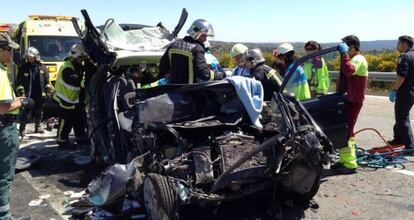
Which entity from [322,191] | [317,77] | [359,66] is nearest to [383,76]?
[359,66]

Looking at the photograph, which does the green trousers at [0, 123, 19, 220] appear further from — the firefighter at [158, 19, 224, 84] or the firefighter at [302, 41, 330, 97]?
the firefighter at [302, 41, 330, 97]

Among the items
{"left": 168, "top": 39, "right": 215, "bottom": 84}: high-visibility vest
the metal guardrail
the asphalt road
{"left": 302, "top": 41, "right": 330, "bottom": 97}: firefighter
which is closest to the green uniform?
the asphalt road

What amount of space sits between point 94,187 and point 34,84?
5.42 meters

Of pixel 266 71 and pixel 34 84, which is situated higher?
pixel 266 71

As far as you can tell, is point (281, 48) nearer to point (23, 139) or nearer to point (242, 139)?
point (242, 139)

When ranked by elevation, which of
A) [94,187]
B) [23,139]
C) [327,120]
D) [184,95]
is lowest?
[23,139]

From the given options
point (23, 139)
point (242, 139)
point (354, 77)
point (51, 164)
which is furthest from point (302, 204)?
point (23, 139)

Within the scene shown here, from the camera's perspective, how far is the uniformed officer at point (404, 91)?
7.14 meters

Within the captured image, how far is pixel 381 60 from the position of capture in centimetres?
2133

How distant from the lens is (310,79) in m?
5.83

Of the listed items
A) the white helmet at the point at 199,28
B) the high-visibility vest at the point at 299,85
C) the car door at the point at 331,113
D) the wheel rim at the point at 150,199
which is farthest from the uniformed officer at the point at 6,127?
the car door at the point at 331,113

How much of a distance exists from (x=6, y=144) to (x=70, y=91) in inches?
128

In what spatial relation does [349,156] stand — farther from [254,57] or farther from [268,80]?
[254,57]

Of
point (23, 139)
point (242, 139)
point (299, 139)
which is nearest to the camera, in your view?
point (299, 139)
